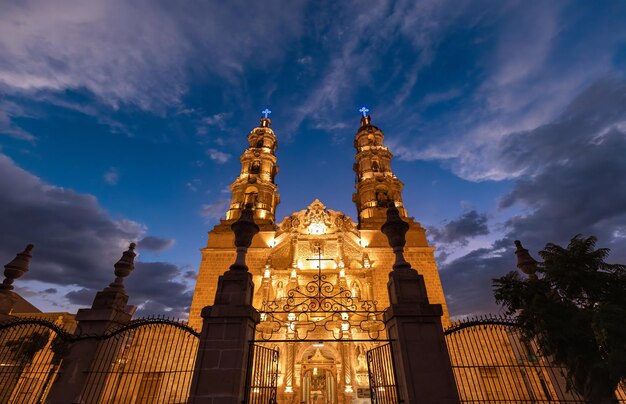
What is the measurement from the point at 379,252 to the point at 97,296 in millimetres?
23469

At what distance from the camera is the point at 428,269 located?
1053 inches

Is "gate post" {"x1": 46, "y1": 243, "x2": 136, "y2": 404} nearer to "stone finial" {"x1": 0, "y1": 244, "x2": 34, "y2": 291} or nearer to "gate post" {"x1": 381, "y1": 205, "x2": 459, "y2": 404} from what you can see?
"stone finial" {"x1": 0, "y1": 244, "x2": 34, "y2": 291}

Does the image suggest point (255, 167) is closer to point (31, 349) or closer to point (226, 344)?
point (31, 349)

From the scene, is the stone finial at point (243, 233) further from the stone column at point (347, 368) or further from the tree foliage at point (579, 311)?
the stone column at point (347, 368)

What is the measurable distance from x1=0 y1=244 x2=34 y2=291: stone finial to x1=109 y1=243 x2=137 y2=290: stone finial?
394cm

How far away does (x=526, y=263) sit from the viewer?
769 cm

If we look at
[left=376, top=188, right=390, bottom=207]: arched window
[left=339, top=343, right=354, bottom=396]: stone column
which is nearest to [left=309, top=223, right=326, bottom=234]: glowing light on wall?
[left=376, top=188, right=390, bottom=207]: arched window

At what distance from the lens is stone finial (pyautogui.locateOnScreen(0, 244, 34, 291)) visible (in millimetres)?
9219

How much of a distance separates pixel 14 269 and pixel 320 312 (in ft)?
33.2

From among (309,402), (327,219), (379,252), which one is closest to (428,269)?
(379,252)

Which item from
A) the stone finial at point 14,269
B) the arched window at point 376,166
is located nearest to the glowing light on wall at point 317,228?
the arched window at point 376,166

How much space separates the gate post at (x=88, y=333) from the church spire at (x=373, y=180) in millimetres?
24883

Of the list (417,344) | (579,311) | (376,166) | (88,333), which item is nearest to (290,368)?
(88,333)

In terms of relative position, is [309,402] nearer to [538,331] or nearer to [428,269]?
[428,269]
